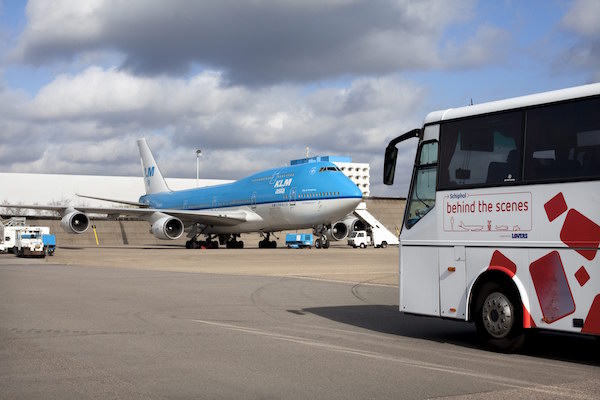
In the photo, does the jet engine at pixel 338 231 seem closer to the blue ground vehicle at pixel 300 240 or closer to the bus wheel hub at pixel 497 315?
the blue ground vehicle at pixel 300 240

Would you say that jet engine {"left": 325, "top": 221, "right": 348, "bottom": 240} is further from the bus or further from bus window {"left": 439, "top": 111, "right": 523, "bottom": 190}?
bus window {"left": 439, "top": 111, "right": 523, "bottom": 190}

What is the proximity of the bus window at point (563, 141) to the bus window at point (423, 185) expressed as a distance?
1.59 meters

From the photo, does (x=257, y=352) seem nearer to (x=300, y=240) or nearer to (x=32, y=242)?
(x=32, y=242)

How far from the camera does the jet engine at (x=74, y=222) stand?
4450 centimetres

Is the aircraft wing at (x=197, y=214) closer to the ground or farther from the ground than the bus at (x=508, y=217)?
farther from the ground

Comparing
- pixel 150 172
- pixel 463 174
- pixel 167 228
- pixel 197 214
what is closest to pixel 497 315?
Answer: pixel 463 174

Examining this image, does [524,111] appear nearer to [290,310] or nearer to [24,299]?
[290,310]

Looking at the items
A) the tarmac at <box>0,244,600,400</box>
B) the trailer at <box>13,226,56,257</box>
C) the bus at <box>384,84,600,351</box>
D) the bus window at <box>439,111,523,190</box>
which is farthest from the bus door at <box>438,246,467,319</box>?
→ the trailer at <box>13,226,56,257</box>

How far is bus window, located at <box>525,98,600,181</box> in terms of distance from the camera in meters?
8.59

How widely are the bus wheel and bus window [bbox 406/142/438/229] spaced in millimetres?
1489

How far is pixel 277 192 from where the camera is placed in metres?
44.4

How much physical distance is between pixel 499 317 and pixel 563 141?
2316 millimetres

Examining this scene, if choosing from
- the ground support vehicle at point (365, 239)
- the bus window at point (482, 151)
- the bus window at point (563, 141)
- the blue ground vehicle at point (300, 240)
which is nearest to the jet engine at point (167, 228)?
the blue ground vehicle at point (300, 240)

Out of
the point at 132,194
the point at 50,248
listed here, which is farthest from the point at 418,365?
the point at 132,194
